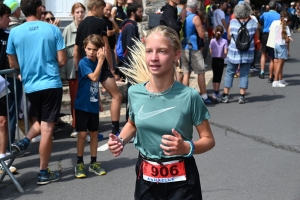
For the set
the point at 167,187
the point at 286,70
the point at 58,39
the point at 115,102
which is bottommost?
the point at 286,70

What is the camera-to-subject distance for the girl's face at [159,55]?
3.06 m

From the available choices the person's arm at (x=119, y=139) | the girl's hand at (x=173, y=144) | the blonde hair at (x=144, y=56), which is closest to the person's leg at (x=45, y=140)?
the blonde hair at (x=144, y=56)

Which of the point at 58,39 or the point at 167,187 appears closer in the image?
the point at 167,187

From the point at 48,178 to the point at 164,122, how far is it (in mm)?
2876

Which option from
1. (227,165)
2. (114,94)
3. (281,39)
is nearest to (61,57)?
(114,94)

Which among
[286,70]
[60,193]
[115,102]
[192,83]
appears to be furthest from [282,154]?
[286,70]

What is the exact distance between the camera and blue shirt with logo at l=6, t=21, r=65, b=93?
5.49m

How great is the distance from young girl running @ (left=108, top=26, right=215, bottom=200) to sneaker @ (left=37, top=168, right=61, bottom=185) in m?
2.56

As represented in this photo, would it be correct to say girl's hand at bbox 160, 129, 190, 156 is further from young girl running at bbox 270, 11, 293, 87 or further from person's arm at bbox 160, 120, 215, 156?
young girl running at bbox 270, 11, 293, 87

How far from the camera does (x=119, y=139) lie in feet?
10.3

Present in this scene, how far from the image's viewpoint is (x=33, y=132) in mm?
5906

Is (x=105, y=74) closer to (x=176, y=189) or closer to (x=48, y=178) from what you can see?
(x=48, y=178)

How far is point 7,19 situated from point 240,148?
3.33 metres

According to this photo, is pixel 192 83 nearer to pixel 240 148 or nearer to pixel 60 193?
pixel 240 148
